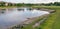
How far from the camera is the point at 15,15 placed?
140 cm

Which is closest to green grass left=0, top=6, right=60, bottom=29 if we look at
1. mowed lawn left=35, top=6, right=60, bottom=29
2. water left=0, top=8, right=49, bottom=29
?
mowed lawn left=35, top=6, right=60, bottom=29

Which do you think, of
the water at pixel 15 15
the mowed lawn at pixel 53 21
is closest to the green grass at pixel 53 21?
the mowed lawn at pixel 53 21

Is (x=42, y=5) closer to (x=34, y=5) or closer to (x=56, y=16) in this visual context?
(x=34, y=5)

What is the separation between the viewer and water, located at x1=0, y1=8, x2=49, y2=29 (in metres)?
1.31

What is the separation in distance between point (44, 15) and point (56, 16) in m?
0.15

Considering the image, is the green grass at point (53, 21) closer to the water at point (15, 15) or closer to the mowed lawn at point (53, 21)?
the mowed lawn at point (53, 21)

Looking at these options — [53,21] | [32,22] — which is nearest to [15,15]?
[32,22]

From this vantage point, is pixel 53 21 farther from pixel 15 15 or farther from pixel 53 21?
pixel 15 15

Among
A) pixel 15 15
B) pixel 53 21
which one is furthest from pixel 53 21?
pixel 15 15

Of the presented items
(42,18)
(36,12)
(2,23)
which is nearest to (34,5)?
(36,12)

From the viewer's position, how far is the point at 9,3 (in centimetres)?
143

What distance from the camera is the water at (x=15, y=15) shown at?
131cm

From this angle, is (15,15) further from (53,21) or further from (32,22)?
(53,21)

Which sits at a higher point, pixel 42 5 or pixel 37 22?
pixel 42 5
